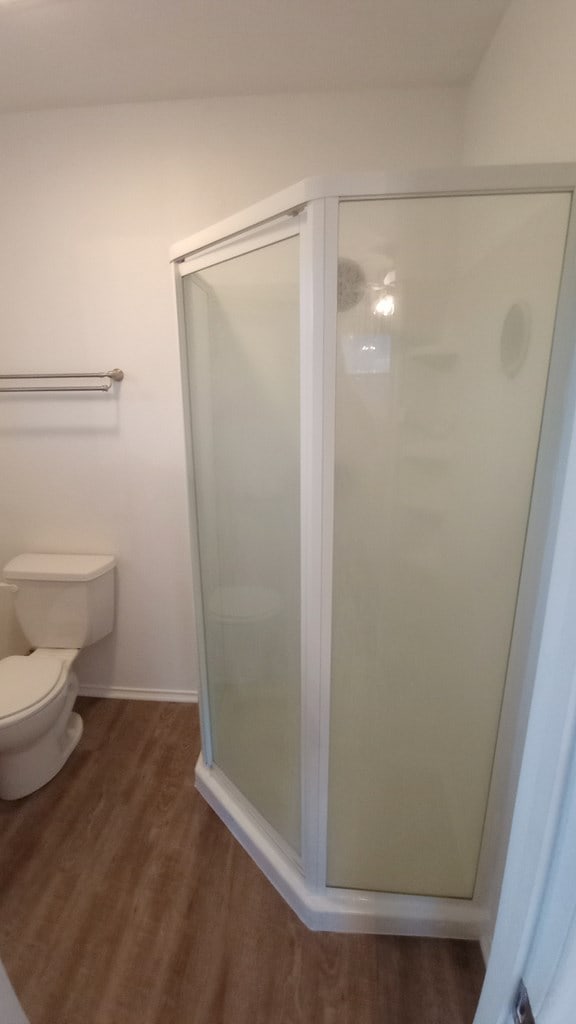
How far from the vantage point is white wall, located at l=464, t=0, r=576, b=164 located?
93cm

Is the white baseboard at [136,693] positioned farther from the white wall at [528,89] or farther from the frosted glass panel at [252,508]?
the white wall at [528,89]

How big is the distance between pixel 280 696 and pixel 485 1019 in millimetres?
833

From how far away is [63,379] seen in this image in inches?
72.4

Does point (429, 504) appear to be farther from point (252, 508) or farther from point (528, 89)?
point (528, 89)

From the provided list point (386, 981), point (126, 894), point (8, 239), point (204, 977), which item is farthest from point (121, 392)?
point (386, 981)

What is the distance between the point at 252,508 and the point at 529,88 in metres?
1.25

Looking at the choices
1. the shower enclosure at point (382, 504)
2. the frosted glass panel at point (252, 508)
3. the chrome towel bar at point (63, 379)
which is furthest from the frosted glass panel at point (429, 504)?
the chrome towel bar at point (63, 379)

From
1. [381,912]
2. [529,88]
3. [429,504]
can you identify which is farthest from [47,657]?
[529,88]

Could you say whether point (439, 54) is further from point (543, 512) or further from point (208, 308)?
point (543, 512)

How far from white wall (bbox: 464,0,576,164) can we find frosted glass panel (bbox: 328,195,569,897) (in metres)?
0.27

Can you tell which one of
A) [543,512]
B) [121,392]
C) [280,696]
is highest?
[121,392]

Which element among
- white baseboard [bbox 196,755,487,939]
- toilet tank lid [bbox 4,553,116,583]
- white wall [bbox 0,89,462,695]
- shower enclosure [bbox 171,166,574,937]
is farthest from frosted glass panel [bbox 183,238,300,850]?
toilet tank lid [bbox 4,553,116,583]

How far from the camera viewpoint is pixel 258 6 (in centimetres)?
117

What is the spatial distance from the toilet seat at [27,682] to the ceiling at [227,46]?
6.64 feet
